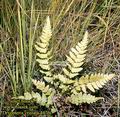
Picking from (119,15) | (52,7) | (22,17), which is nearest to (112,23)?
(119,15)

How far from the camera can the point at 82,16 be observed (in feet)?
6.03

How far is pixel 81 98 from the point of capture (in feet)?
5.12

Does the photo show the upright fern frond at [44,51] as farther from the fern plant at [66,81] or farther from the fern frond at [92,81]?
the fern frond at [92,81]

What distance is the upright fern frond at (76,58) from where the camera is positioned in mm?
1564

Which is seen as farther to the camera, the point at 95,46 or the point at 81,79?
the point at 95,46

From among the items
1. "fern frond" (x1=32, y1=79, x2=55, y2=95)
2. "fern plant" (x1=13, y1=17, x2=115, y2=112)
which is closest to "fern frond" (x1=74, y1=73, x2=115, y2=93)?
"fern plant" (x1=13, y1=17, x2=115, y2=112)

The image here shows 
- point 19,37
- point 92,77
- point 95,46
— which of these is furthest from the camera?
point 95,46

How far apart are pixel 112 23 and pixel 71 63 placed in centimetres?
47

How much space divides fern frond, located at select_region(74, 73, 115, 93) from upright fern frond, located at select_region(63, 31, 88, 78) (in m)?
0.05

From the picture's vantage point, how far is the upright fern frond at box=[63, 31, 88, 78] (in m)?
1.56

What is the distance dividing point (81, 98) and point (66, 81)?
0.11m

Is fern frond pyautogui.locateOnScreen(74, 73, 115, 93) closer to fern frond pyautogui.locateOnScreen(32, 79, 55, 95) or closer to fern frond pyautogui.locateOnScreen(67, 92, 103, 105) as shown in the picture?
fern frond pyautogui.locateOnScreen(67, 92, 103, 105)

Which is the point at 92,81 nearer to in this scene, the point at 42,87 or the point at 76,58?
the point at 76,58

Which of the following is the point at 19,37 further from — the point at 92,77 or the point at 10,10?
the point at 92,77
